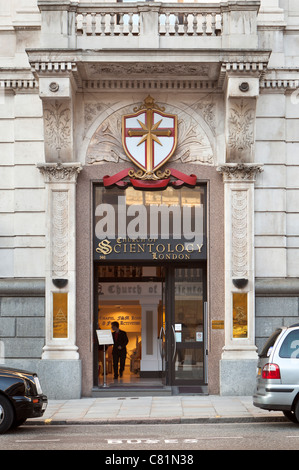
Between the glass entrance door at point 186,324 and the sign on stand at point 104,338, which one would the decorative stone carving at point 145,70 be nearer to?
the glass entrance door at point 186,324

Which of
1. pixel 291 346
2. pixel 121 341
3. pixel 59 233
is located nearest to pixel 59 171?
pixel 59 233

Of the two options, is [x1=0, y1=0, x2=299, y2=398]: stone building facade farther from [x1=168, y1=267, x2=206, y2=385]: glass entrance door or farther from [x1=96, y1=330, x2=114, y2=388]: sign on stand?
[x1=96, y1=330, x2=114, y2=388]: sign on stand

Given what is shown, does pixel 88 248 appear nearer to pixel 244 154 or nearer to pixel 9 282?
pixel 9 282

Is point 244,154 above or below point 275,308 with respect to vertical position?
above

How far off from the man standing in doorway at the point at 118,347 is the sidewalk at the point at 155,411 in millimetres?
1664

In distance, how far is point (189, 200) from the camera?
64.2 ft

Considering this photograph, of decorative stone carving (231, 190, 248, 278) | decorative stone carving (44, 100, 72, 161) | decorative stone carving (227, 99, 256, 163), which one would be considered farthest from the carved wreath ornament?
decorative stone carving (44, 100, 72, 161)

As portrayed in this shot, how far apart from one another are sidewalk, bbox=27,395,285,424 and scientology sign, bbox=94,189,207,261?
3300 millimetres

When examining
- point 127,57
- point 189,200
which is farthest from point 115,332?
point 127,57

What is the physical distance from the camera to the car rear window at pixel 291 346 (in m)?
14.4

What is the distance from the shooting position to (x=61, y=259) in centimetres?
1894

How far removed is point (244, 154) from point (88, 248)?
4.19 m

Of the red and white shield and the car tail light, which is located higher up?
the red and white shield

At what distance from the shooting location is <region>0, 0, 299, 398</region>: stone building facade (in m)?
18.6
